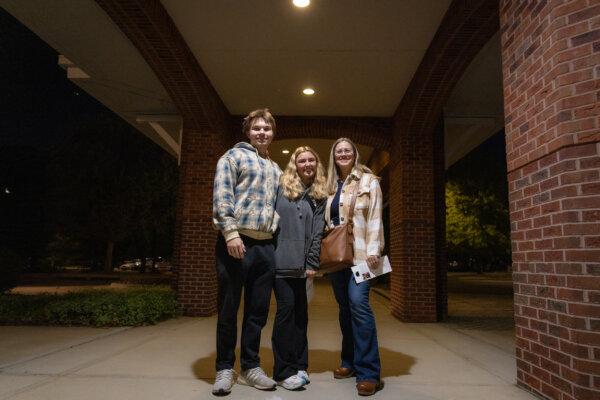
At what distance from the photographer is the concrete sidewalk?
9.86 feet

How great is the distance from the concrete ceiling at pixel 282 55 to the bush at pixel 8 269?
4.59m

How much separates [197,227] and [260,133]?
457 centimetres

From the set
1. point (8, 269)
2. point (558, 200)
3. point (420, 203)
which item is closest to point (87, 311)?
point (8, 269)

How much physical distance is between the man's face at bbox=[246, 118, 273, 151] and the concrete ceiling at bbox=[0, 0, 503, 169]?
2328 mm

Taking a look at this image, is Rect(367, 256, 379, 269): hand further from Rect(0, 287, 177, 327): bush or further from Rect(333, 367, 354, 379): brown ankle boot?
Rect(0, 287, 177, 327): bush

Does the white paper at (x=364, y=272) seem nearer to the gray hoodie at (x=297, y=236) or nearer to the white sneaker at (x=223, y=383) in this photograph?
the gray hoodie at (x=297, y=236)

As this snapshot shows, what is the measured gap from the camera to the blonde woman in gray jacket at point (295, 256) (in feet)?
10.2

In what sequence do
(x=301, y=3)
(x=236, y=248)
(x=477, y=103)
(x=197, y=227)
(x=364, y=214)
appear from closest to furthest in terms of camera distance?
(x=236, y=248) < (x=364, y=214) < (x=301, y=3) < (x=197, y=227) < (x=477, y=103)

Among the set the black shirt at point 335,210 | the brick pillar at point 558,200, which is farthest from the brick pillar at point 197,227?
the brick pillar at point 558,200

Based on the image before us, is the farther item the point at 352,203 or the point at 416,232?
the point at 416,232

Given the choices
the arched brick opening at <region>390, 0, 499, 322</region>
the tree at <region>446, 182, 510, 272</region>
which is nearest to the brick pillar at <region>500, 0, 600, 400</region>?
the arched brick opening at <region>390, 0, 499, 322</region>

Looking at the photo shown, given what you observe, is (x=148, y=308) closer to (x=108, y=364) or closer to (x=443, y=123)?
(x=108, y=364)

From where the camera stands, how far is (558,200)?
8.61ft

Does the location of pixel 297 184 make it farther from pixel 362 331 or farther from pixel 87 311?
pixel 87 311
